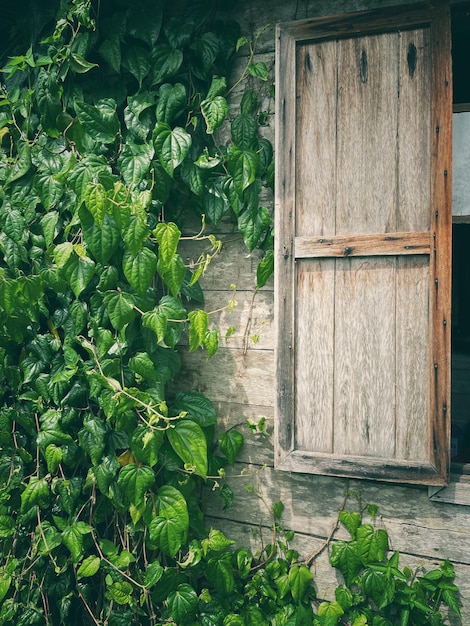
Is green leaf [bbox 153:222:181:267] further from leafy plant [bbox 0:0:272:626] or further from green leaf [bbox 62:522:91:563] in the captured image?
green leaf [bbox 62:522:91:563]

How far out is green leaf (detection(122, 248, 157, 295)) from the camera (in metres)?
2.18

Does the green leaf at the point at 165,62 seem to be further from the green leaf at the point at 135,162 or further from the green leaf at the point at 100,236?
the green leaf at the point at 100,236

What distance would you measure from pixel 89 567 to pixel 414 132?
2.04m

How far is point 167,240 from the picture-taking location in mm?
2176


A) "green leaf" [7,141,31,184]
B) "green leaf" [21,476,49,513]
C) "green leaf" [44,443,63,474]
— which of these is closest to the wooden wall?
"green leaf" [44,443,63,474]

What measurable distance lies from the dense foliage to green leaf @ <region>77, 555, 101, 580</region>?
0.04 feet

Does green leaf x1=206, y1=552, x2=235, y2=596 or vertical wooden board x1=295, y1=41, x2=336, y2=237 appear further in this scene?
green leaf x1=206, y1=552, x2=235, y2=596

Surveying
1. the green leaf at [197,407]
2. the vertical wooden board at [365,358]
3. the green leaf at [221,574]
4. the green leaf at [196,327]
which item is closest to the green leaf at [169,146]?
the green leaf at [196,327]

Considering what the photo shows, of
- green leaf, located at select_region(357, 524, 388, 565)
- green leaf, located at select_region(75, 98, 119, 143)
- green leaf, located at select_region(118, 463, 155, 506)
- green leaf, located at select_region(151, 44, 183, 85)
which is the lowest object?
green leaf, located at select_region(357, 524, 388, 565)

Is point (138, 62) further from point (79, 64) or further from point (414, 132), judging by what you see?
point (414, 132)

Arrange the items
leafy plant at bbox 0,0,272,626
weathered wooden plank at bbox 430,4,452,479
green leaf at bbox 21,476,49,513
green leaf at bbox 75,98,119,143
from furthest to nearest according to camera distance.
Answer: green leaf at bbox 21,476,49,513, green leaf at bbox 75,98,119,143, leafy plant at bbox 0,0,272,626, weathered wooden plank at bbox 430,4,452,479

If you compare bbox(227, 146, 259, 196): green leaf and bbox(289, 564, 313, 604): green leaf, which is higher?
bbox(227, 146, 259, 196): green leaf

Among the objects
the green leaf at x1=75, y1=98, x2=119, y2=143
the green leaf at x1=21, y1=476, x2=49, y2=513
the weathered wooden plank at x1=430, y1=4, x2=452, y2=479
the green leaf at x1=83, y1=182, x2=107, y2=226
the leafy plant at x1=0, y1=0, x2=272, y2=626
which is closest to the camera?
the weathered wooden plank at x1=430, y1=4, x2=452, y2=479

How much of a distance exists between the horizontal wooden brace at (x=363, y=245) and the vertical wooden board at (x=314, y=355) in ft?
0.14
